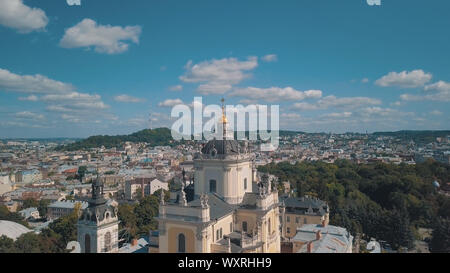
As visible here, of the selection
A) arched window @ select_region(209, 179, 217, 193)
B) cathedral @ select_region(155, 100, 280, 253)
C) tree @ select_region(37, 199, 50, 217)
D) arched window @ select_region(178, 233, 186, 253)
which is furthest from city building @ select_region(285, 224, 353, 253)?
tree @ select_region(37, 199, 50, 217)

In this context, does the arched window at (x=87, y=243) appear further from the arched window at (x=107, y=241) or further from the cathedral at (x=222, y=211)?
the cathedral at (x=222, y=211)

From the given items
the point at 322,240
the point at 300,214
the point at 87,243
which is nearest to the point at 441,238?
the point at 300,214

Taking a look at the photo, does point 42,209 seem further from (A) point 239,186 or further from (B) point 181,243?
(A) point 239,186

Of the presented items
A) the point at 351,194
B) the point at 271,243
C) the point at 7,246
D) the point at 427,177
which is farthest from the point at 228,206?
the point at 427,177

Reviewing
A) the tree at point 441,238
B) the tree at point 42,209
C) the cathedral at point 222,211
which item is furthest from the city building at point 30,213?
the tree at point 441,238

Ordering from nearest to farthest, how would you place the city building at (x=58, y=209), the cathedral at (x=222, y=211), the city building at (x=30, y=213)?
the cathedral at (x=222, y=211) → the city building at (x=30, y=213) → the city building at (x=58, y=209)

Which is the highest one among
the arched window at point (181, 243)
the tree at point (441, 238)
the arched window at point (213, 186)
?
the arched window at point (213, 186)

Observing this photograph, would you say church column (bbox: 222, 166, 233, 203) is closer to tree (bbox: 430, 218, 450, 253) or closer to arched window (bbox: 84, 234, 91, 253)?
arched window (bbox: 84, 234, 91, 253)

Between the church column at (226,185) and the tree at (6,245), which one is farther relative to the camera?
the tree at (6,245)
